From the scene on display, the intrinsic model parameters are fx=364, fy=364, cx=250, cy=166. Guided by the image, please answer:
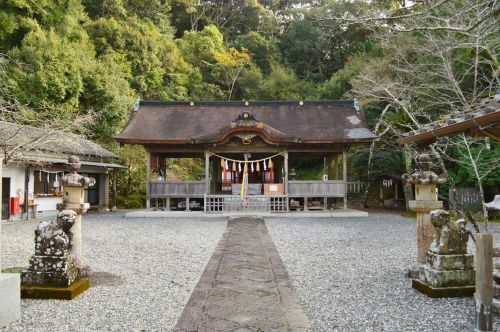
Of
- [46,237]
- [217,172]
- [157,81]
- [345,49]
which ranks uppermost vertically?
[345,49]

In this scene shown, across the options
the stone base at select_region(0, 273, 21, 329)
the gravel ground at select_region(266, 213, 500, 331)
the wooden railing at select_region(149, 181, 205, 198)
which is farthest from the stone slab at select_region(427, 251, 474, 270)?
the wooden railing at select_region(149, 181, 205, 198)

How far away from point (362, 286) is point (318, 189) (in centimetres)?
1113

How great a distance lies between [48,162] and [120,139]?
3019 mm

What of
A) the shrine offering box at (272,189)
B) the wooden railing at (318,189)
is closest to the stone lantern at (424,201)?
the wooden railing at (318,189)

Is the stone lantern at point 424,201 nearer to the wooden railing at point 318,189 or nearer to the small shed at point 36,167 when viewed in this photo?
the small shed at point 36,167

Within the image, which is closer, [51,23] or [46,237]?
[46,237]

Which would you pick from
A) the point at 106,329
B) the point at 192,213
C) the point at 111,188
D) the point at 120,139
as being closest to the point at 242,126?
the point at 192,213

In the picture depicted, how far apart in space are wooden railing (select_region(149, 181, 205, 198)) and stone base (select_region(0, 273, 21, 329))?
41.3ft

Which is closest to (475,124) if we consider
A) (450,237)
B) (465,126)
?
(465,126)

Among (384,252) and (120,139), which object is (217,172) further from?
(384,252)

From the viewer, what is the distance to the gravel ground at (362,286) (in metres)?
3.81

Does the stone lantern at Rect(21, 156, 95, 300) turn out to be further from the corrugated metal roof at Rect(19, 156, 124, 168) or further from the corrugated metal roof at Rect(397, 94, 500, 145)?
the corrugated metal roof at Rect(19, 156, 124, 168)

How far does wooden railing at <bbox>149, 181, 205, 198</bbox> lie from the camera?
16.2 metres

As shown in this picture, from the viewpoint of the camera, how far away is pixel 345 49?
3384 centimetres
